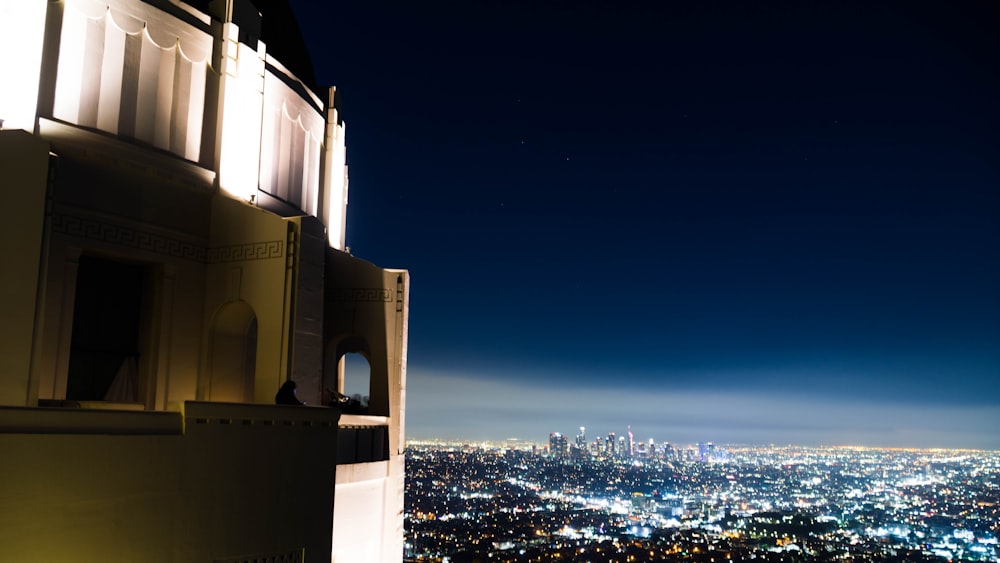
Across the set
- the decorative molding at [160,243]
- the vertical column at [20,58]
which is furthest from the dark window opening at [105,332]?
the vertical column at [20,58]

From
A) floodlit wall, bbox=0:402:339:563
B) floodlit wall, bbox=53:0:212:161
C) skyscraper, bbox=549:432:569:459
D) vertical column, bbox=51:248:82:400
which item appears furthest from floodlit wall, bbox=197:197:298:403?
skyscraper, bbox=549:432:569:459

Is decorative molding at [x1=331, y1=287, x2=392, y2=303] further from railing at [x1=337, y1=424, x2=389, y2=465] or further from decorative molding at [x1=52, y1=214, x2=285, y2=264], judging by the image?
decorative molding at [x1=52, y1=214, x2=285, y2=264]

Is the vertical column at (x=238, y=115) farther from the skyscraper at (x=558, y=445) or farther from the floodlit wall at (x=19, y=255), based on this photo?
the skyscraper at (x=558, y=445)

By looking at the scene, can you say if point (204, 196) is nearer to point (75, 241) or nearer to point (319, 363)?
point (75, 241)

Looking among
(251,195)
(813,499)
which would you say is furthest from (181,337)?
(813,499)

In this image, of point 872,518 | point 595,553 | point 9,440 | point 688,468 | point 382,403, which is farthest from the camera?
point 688,468

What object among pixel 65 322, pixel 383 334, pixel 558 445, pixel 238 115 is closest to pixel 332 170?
pixel 238 115

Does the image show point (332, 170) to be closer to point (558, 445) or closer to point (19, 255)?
point (19, 255)
